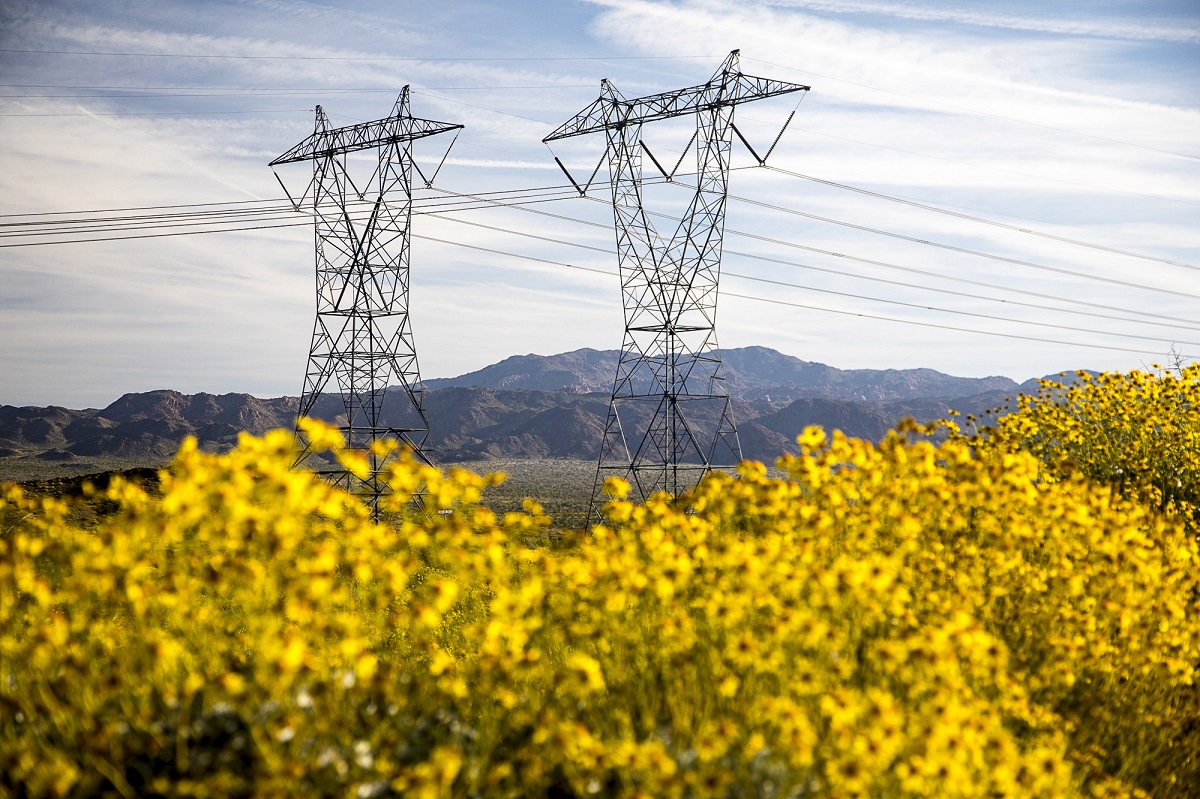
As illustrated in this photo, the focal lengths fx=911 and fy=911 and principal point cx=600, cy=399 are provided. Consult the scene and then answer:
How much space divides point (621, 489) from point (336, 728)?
9.11ft

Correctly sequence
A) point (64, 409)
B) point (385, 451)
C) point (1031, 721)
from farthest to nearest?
point (64, 409) < point (385, 451) < point (1031, 721)

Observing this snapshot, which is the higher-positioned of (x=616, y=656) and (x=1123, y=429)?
(x=1123, y=429)

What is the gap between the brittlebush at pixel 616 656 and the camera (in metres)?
4.21

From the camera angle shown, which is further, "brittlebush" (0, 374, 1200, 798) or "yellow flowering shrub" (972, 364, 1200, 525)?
"yellow flowering shrub" (972, 364, 1200, 525)

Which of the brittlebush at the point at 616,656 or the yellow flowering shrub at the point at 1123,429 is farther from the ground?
the yellow flowering shrub at the point at 1123,429

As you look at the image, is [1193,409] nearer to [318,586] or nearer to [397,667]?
[397,667]

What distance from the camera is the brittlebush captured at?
4207 millimetres

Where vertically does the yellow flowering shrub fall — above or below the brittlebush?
above

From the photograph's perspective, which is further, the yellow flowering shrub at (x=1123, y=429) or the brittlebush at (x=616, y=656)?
the yellow flowering shrub at (x=1123, y=429)

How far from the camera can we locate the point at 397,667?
6.05 meters

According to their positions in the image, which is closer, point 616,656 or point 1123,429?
point 616,656

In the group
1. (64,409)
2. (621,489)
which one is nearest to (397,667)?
(621,489)

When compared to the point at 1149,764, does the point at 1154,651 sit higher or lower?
higher

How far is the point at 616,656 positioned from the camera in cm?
564
